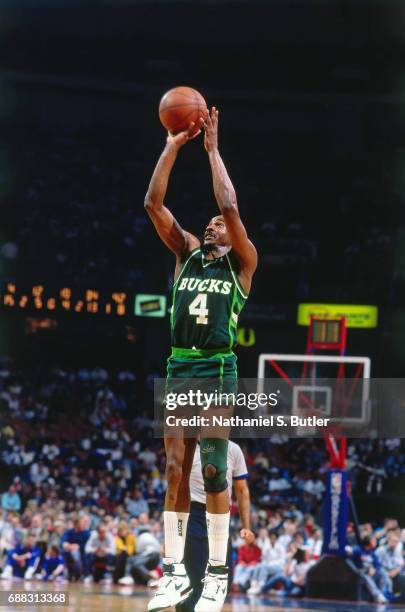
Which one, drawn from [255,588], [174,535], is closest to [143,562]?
[255,588]

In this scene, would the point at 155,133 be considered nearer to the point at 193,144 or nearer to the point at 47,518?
the point at 193,144

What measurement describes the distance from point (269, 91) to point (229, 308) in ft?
82.6

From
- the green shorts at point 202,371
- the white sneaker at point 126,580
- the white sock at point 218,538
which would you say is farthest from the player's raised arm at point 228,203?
the white sneaker at point 126,580

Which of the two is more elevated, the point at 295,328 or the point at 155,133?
the point at 155,133

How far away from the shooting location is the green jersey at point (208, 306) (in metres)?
6.71

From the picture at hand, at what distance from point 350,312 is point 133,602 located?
1523 centimetres

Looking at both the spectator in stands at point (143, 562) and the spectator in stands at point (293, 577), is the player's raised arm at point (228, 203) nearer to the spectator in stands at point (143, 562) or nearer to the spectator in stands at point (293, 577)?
the spectator in stands at point (293, 577)

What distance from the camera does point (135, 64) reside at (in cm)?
3039

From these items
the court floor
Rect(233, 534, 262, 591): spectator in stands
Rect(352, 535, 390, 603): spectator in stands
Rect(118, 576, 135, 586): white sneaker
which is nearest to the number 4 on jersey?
the court floor

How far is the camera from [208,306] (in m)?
6.71

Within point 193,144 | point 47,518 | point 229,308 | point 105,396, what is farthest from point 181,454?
point 193,144

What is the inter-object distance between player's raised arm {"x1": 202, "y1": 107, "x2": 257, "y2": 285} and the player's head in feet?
0.57

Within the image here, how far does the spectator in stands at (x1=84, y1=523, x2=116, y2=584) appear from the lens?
56.2 feet

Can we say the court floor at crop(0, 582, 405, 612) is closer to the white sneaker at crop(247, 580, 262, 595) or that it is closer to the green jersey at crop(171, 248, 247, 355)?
the white sneaker at crop(247, 580, 262, 595)
